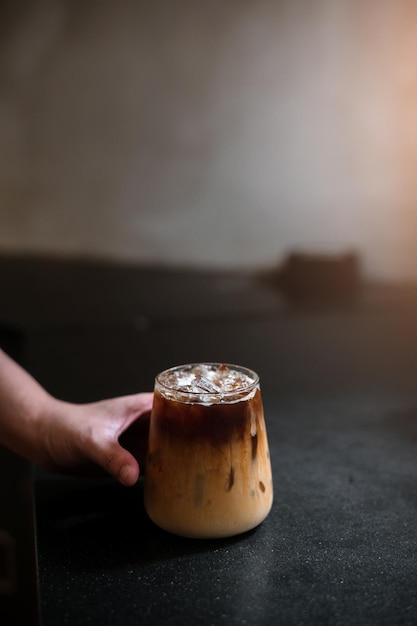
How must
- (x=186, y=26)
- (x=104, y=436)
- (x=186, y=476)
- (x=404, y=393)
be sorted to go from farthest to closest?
(x=404, y=393), (x=186, y=26), (x=104, y=436), (x=186, y=476)

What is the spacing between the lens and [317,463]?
1058 millimetres

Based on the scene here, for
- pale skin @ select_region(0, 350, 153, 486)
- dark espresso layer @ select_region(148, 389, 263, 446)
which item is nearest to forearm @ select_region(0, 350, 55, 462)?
pale skin @ select_region(0, 350, 153, 486)

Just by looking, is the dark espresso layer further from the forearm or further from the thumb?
the forearm

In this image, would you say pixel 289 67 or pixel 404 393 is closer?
pixel 289 67

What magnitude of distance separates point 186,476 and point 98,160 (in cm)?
75

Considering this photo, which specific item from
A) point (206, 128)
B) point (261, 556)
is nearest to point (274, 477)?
point (261, 556)

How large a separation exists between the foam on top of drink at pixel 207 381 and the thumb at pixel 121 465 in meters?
0.11

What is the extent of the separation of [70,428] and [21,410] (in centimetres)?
12

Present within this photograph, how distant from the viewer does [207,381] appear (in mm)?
817

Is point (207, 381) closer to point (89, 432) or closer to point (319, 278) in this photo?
point (89, 432)

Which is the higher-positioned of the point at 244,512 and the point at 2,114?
the point at 2,114

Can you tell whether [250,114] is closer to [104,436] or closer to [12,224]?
[12,224]

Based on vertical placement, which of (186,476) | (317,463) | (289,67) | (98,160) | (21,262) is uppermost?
(289,67)

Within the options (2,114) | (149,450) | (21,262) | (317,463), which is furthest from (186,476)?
(2,114)
